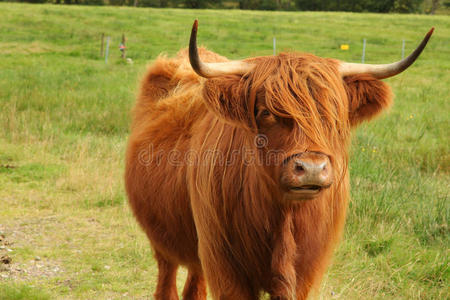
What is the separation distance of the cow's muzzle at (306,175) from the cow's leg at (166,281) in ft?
6.26

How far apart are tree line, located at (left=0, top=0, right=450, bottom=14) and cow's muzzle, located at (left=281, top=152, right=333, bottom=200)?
5184 cm

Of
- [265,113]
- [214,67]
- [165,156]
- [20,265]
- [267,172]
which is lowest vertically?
[20,265]

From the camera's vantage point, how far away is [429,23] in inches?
1243

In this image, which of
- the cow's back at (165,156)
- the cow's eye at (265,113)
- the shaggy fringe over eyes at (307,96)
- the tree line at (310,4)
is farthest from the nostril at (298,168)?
the tree line at (310,4)

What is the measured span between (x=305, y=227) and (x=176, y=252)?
116 centimetres

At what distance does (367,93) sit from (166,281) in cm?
215

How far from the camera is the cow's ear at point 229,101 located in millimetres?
2375

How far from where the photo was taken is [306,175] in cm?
203

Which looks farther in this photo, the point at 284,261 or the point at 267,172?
the point at 284,261

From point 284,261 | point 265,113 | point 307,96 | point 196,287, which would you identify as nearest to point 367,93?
point 307,96

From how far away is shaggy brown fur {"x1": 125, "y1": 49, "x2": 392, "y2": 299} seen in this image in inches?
90.2

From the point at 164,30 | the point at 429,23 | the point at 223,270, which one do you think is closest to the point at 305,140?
the point at 223,270

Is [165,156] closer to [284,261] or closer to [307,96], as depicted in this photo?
[284,261]

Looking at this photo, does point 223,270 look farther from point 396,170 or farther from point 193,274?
point 396,170
